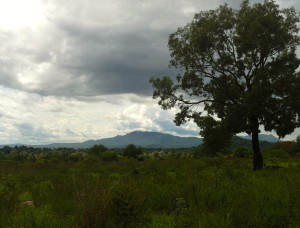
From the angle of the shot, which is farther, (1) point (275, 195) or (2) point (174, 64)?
(2) point (174, 64)

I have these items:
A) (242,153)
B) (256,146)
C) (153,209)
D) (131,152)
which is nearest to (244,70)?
(256,146)

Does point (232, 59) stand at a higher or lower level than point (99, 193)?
higher

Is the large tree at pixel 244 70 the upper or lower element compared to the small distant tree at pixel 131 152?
upper

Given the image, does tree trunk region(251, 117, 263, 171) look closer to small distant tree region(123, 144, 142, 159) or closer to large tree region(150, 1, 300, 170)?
large tree region(150, 1, 300, 170)

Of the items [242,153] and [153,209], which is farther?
[242,153]

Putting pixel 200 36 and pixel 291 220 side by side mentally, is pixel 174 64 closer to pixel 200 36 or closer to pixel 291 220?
pixel 200 36

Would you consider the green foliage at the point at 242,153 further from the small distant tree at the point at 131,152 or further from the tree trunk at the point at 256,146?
the tree trunk at the point at 256,146

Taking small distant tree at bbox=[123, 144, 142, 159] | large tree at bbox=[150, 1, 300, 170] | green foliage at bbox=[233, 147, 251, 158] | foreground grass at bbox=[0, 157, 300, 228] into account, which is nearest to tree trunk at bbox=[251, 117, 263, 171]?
large tree at bbox=[150, 1, 300, 170]

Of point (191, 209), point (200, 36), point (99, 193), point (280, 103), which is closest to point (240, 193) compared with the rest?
point (191, 209)

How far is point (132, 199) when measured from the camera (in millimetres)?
6922

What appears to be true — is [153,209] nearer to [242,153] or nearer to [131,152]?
[242,153]

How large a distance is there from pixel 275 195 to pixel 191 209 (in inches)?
135

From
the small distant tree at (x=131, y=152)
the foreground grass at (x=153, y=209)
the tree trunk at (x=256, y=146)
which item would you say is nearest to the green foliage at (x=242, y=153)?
the small distant tree at (x=131, y=152)

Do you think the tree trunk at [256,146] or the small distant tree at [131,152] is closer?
the tree trunk at [256,146]
